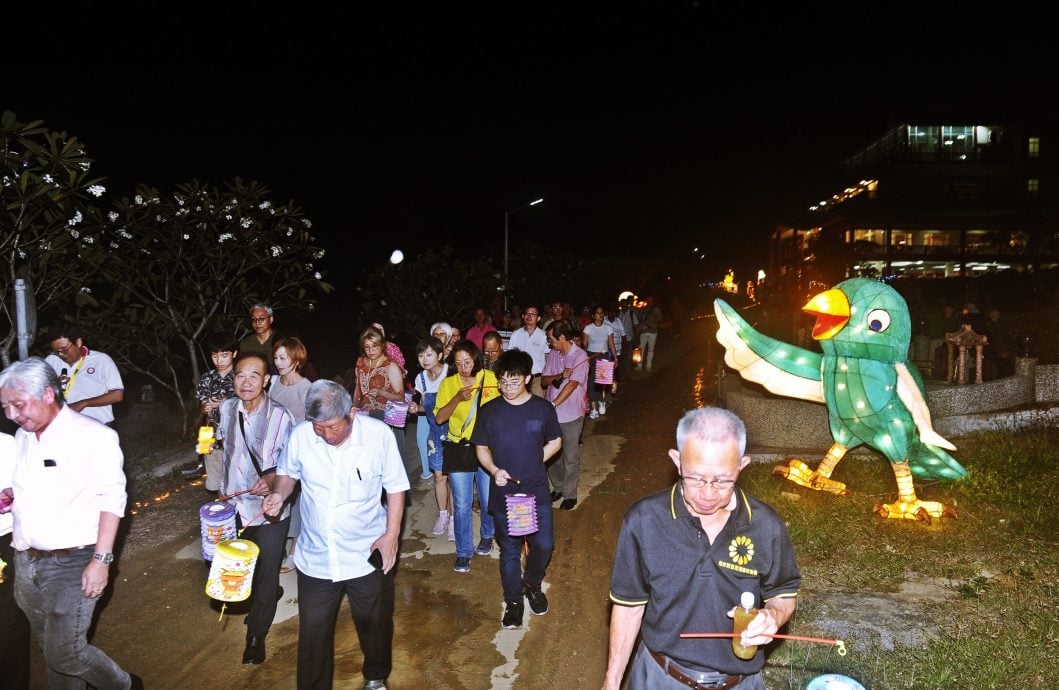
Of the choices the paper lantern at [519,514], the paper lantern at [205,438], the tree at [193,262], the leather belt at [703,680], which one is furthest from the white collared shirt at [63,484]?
the tree at [193,262]

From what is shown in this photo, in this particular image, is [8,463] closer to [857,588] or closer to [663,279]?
[857,588]

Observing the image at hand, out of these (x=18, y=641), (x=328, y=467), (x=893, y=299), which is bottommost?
(x=18, y=641)

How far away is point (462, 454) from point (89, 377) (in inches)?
144

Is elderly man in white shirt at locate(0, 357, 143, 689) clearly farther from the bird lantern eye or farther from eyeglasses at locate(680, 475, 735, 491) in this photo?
the bird lantern eye

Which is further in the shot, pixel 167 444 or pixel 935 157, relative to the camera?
pixel 935 157

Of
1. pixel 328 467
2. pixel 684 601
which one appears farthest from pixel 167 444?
pixel 684 601

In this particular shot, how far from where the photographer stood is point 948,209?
40.2 m

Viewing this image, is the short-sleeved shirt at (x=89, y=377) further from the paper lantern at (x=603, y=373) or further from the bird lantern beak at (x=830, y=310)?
the bird lantern beak at (x=830, y=310)

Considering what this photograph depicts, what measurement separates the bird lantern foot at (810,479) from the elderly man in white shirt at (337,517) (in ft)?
17.5

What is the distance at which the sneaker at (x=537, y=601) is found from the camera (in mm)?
5664

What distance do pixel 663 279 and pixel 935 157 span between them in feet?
71.8

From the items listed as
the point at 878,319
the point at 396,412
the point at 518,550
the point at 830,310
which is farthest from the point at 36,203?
the point at 878,319

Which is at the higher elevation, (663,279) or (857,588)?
(663,279)

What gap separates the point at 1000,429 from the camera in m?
10.4
